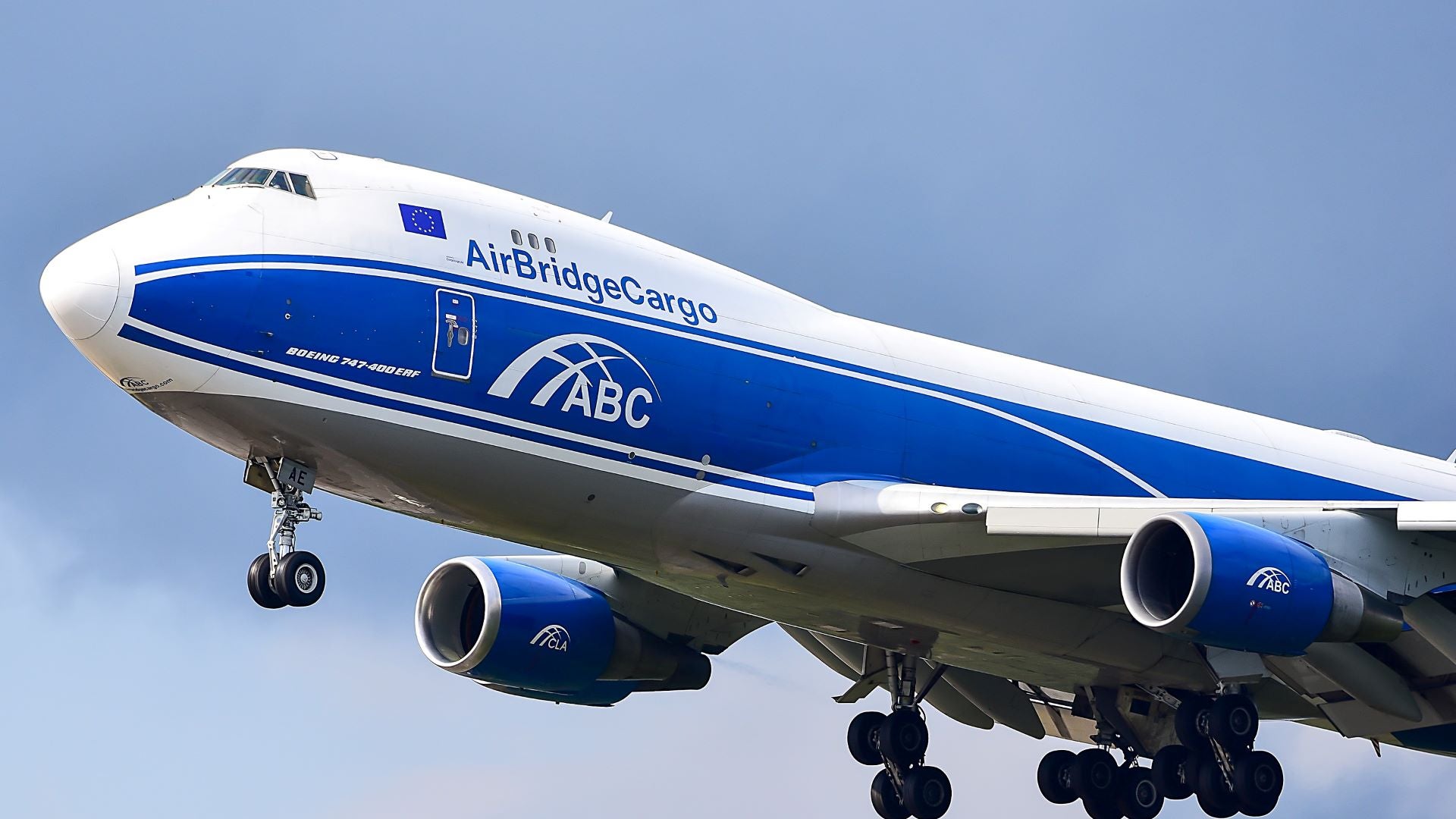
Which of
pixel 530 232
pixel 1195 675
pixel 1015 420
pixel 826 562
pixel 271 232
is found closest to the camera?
pixel 271 232

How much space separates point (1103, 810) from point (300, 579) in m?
13.7

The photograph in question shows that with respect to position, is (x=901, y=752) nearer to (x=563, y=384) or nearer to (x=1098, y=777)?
(x=1098, y=777)

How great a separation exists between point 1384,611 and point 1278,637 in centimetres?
203

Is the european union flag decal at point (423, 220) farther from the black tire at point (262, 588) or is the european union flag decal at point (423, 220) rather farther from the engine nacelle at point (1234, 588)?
the engine nacelle at point (1234, 588)

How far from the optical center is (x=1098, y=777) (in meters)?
29.3

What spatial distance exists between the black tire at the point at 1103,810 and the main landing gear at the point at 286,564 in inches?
520

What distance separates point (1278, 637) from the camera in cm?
A: 2238

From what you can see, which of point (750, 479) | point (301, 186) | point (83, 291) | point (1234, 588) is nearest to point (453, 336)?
point (301, 186)

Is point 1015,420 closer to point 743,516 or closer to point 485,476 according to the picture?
point 743,516

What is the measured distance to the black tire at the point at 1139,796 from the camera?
29.0 meters

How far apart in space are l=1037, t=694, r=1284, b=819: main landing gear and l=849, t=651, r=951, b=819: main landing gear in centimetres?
267

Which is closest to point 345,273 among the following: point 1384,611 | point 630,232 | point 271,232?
point 271,232

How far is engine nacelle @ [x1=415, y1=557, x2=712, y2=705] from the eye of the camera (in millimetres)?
27812

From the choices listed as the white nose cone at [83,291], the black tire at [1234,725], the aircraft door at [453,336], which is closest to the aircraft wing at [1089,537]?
the black tire at [1234,725]
